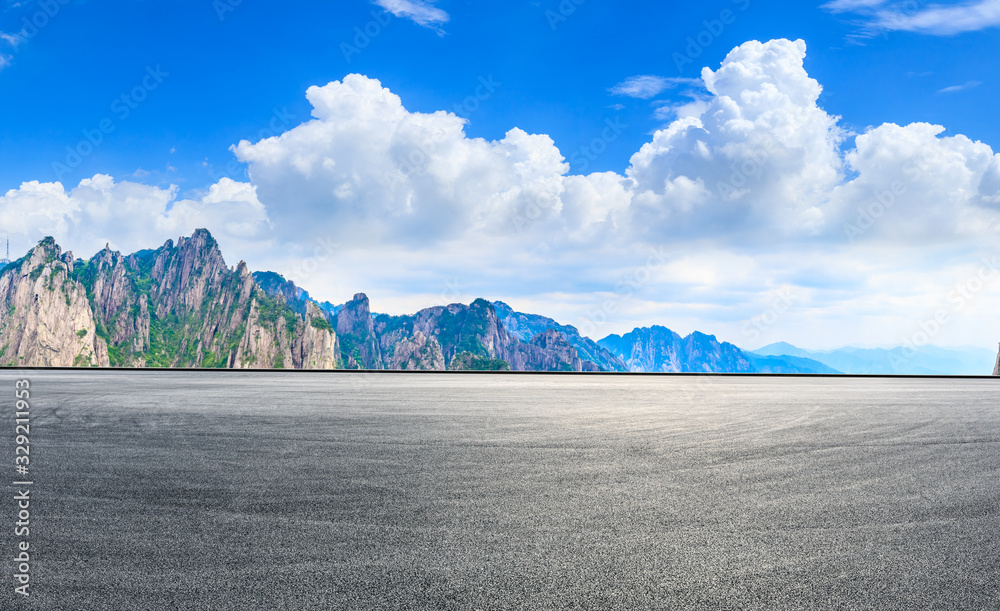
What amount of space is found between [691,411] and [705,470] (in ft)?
22.4

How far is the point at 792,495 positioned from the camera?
6.79m

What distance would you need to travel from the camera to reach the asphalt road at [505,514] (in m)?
4.29

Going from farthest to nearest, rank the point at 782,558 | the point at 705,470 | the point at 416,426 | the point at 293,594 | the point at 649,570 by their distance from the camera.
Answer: the point at 416,426 → the point at 705,470 → the point at 782,558 → the point at 649,570 → the point at 293,594

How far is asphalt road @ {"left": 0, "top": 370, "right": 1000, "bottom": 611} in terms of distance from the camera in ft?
14.1

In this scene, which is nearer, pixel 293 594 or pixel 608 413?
pixel 293 594

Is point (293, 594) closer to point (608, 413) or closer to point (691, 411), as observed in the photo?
point (608, 413)

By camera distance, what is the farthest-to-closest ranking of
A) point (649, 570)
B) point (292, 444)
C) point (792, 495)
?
1. point (292, 444)
2. point (792, 495)
3. point (649, 570)

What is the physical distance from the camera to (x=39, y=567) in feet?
15.5

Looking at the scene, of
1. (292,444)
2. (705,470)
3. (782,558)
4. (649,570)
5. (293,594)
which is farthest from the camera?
(292,444)

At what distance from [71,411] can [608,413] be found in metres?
12.9

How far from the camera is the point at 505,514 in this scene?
19.4 ft

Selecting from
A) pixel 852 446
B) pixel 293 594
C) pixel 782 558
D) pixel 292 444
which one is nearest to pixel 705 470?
pixel 782 558

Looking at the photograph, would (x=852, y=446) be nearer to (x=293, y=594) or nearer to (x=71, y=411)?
(x=293, y=594)

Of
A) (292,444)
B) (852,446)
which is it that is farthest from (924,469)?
(292,444)
